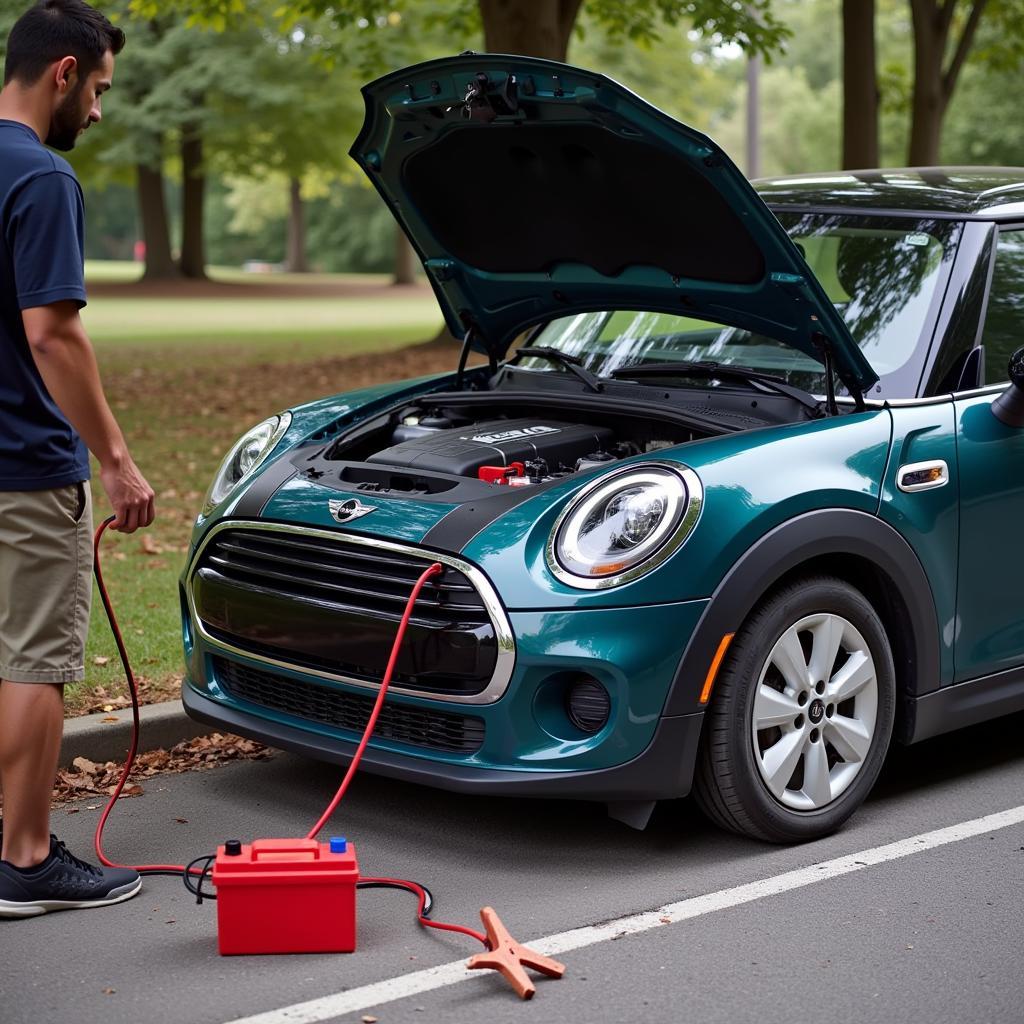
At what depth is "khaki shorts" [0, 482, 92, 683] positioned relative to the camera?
3.75 meters

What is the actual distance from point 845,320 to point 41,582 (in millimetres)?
2487

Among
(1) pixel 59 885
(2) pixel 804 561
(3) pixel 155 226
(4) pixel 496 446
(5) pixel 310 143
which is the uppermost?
(5) pixel 310 143

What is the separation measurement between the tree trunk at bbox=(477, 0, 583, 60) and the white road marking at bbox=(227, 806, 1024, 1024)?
9.64 m

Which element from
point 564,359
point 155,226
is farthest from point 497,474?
point 155,226

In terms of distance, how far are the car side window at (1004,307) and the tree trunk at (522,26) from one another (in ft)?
27.9

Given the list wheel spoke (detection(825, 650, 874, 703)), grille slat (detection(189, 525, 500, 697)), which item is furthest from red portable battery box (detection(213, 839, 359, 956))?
wheel spoke (detection(825, 650, 874, 703))

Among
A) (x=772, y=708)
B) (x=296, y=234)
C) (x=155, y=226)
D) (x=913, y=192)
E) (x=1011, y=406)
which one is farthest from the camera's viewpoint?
(x=296, y=234)

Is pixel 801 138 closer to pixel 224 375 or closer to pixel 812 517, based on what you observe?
pixel 224 375

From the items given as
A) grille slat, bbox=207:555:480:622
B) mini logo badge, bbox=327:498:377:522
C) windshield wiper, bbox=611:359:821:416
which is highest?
windshield wiper, bbox=611:359:821:416

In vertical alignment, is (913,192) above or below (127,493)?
above

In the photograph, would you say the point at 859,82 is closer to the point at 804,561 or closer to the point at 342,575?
the point at 804,561

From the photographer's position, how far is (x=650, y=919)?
12.4ft

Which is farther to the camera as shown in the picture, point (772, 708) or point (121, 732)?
point (121, 732)

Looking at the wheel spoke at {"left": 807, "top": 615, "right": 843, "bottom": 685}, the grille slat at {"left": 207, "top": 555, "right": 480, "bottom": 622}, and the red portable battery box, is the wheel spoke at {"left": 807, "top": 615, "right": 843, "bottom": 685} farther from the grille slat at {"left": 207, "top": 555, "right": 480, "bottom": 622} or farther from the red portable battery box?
the red portable battery box
